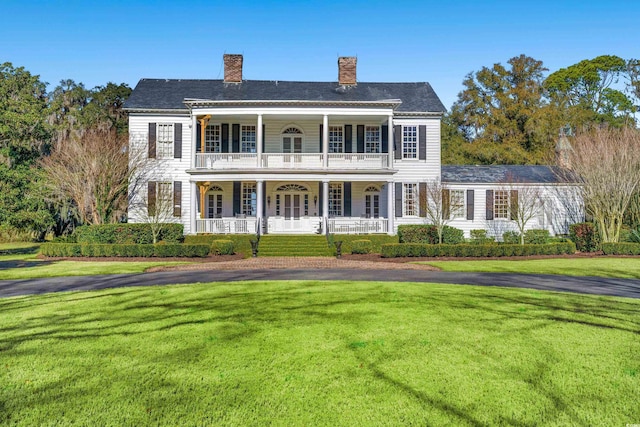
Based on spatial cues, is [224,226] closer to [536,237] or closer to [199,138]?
[199,138]

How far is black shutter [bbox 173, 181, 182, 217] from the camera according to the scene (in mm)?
26562

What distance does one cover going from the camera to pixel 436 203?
24.4 meters

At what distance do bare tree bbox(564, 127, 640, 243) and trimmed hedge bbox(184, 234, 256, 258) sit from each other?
1903 cm

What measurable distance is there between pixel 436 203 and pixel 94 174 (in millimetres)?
18956

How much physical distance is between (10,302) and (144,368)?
20.6 feet

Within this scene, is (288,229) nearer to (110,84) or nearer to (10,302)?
(10,302)

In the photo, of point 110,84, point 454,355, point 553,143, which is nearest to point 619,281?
point 454,355

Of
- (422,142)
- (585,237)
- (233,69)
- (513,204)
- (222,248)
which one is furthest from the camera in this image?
(233,69)

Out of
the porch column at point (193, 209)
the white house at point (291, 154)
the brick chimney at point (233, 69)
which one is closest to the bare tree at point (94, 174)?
the white house at point (291, 154)

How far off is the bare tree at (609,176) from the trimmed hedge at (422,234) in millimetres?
8156

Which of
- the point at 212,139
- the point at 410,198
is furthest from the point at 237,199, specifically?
the point at 410,198

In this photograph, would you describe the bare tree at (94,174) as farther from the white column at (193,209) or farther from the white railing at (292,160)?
the white railing at (292,160)

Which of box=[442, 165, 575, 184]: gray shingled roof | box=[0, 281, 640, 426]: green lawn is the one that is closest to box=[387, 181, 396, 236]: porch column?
box=[442, 165, 575, 184]: gray shingled roof

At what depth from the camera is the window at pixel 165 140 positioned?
26.9 m
